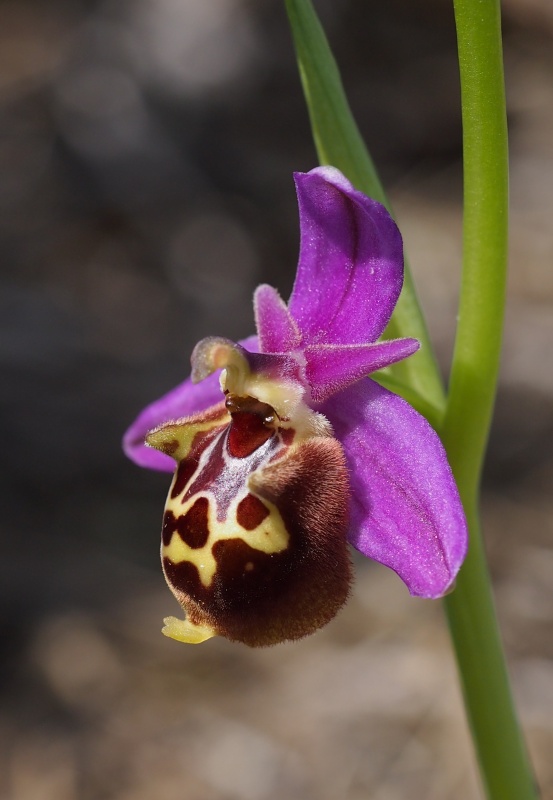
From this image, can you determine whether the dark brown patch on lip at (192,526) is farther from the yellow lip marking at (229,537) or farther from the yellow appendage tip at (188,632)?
the yellow appendage tip at (188,632)

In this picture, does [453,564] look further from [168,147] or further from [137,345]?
[168,147]

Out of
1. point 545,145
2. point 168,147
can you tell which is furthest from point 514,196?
point 168,147

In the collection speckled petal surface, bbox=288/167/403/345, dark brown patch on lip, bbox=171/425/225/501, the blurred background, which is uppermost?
speckled petal surface, bbox=288/167/403/345

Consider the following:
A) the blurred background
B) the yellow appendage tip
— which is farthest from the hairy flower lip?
the blurred background

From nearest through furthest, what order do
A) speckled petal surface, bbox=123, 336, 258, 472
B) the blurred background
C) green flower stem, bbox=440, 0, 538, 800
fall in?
1. green flower stem, bbox=440, 0, 538, 800
2. speckled petal surface, bbox=123, 336, 258, 472
3. the blurred background

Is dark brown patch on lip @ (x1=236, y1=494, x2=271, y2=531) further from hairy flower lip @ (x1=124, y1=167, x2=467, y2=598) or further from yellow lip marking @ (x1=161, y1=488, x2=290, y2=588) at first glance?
hairy flower lip @ (x1=124, y1=167, x2=467, y2=598)

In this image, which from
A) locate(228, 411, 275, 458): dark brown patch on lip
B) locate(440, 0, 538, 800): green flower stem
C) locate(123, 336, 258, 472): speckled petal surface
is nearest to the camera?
locate(440, 0, 538, 800): green flower stem

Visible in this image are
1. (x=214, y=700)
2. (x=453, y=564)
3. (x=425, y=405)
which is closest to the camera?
(x=453, y=564)
